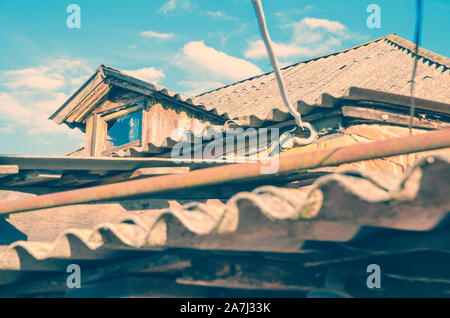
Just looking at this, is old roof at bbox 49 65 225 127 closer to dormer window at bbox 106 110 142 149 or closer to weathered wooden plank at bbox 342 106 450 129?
dormer window at bbox 106 110 142 149

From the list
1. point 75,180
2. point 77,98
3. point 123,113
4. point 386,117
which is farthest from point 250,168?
point 77,98

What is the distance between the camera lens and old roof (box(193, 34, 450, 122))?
6843mm

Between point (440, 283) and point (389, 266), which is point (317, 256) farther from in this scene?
point (440, 283)

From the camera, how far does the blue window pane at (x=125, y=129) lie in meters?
9.11

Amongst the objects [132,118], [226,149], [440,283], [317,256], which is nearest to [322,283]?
[317,256]

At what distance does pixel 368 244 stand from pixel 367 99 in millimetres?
3760

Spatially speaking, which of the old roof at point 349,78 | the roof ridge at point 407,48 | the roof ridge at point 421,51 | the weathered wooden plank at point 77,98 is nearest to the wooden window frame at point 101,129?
the weathered wooden plank at point 77,98

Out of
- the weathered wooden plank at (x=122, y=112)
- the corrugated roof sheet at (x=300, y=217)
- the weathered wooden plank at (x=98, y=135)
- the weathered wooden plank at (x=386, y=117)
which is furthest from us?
the weathered wooden plank at (x=98, y=135)

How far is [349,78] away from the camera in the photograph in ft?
25.9

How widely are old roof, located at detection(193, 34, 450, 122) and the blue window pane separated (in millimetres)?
1511

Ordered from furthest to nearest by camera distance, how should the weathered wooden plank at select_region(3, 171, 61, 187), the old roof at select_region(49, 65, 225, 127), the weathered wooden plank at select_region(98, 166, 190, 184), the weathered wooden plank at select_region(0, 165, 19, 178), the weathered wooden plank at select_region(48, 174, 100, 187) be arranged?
1. the old roof at select_region(49, 65, 225, 127)
2. the weathered wooden plank at select_region(48, 174, 100, 187)
3. the weathered wooden plank at select_region(98, 166, 190, 184)
4. the weathered wooden plank at select_region(3, 171, 61, 187)
5. the weathered wooden plank at select_region(0, 165, 19, 178)

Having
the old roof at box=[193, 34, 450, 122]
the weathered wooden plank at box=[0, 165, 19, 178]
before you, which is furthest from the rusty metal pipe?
the old roof at box=[193, 34, 450, 122]

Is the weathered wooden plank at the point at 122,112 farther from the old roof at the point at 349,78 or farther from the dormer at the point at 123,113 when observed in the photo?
the old roof at the point at 349,78

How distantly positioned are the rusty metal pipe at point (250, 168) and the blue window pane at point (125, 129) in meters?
6.07
